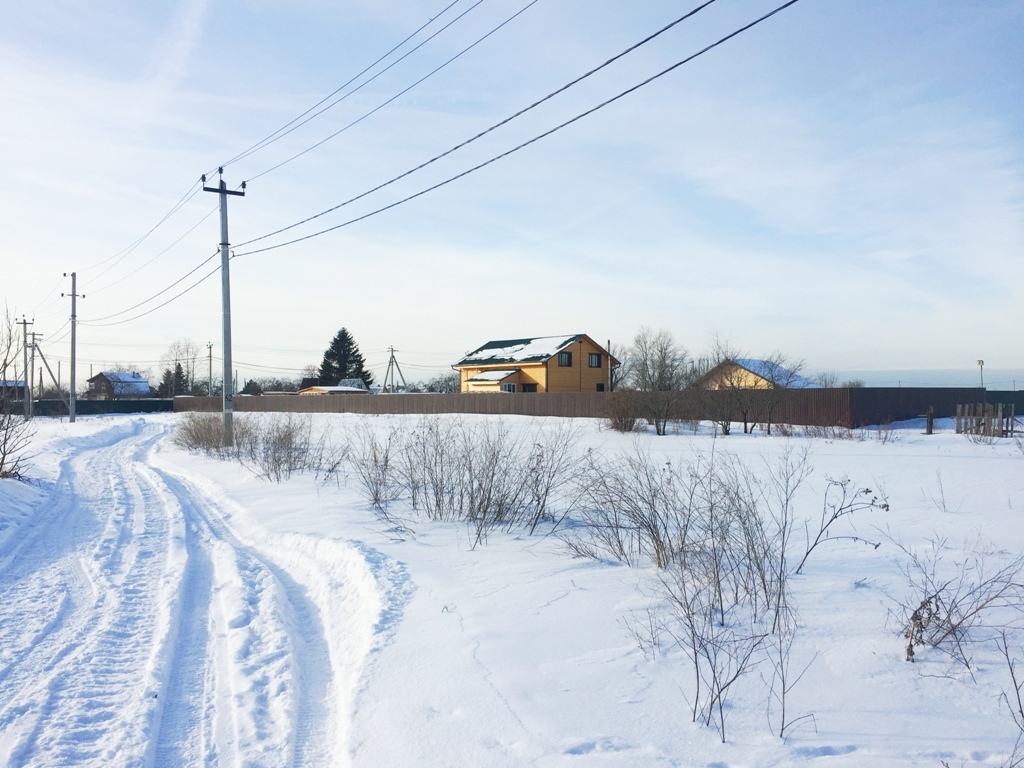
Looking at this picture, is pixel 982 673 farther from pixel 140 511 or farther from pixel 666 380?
pixel 666 380

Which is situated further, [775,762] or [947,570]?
[947,570]

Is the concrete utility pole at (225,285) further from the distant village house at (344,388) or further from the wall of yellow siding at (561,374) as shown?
the distant village house at (344,388)

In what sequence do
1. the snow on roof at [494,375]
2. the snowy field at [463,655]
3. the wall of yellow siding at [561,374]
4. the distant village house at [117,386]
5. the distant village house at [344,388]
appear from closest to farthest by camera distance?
the snowy field at [463,655], the wall of yellow siding at [561,374], the snow on roof at [494,375], the distant village house at [344,388], the distant village house at [117,386]

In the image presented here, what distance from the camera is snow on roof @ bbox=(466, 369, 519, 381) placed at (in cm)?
5375

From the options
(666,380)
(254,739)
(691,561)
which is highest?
(666,380)

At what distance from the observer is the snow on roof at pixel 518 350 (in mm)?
53656

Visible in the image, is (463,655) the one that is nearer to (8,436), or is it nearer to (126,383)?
(8,436)

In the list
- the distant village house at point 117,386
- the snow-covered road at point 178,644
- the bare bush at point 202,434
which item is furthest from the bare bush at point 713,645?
the distant village house at point 117,386

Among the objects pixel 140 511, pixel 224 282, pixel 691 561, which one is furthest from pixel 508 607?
pixel 224 282

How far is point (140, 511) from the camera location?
10.6m

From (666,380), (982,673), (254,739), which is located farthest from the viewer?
(666,380)

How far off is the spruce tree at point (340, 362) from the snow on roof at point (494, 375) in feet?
103

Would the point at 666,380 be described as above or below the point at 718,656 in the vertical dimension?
above

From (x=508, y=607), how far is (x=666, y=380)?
3073 centimetres
